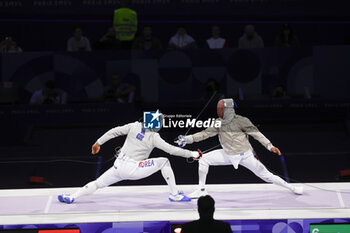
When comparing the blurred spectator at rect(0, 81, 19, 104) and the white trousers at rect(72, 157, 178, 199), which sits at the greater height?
the blurred spectator at rect(0, 81, 19, 104)

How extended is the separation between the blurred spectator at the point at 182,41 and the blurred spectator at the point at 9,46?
1.74 m

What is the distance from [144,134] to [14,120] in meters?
1.69

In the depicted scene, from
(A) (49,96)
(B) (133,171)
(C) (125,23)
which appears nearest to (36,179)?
(A) (49,96)

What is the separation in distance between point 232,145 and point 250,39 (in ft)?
4.06

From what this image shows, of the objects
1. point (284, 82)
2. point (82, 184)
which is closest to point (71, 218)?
point (82, 184)

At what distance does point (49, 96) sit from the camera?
24.1ft

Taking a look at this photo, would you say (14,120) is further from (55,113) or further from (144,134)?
(144,134)

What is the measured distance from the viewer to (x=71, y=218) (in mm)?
6383

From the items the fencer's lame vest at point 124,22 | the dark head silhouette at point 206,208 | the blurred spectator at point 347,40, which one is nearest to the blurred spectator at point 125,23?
the fencer's lame vest at point 124,22

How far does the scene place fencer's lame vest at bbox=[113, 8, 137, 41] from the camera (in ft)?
23.1

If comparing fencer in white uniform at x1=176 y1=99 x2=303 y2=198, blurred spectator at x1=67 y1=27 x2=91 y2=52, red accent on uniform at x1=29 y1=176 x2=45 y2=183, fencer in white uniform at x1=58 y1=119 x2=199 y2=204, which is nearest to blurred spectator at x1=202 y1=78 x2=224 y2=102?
fencer in white uniform at x1=176 y1=99 x2=303 y2=198

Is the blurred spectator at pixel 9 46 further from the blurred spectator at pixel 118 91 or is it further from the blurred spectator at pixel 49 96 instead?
the blurred spectator at pixel 118 91

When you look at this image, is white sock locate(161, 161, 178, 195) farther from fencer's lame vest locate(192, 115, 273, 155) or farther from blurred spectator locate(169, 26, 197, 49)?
blurred spectator locate(169, 26, 197, 49)

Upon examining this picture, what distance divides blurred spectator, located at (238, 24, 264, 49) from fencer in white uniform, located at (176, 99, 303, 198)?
2.25 ft
